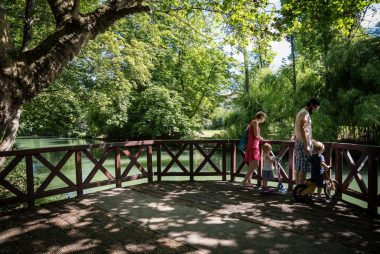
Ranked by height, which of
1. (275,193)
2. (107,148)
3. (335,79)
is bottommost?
(275,193)

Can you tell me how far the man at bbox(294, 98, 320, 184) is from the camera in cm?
601

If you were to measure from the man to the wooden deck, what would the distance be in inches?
27.4

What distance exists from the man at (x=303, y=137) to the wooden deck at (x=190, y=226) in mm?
696

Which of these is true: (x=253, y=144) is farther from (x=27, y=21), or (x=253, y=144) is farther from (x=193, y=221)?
(x=27, y=21)

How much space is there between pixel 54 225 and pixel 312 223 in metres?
4.20

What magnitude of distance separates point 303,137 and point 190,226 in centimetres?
290

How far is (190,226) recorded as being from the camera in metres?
4.87

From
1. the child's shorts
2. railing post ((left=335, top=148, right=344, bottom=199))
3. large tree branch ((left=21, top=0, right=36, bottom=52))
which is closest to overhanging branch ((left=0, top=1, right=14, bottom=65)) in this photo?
large tree branch ((left=21, top=0, right=36, bottom=52))

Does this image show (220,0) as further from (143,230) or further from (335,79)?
(335,79)

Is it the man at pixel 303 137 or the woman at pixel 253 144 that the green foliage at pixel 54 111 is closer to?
the woman at pixel 253 144

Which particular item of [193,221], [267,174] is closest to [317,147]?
[267,174]

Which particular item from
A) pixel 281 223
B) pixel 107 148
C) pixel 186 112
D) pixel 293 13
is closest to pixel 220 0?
pixel 293 13

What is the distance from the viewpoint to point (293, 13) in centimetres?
659

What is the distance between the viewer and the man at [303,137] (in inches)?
237
